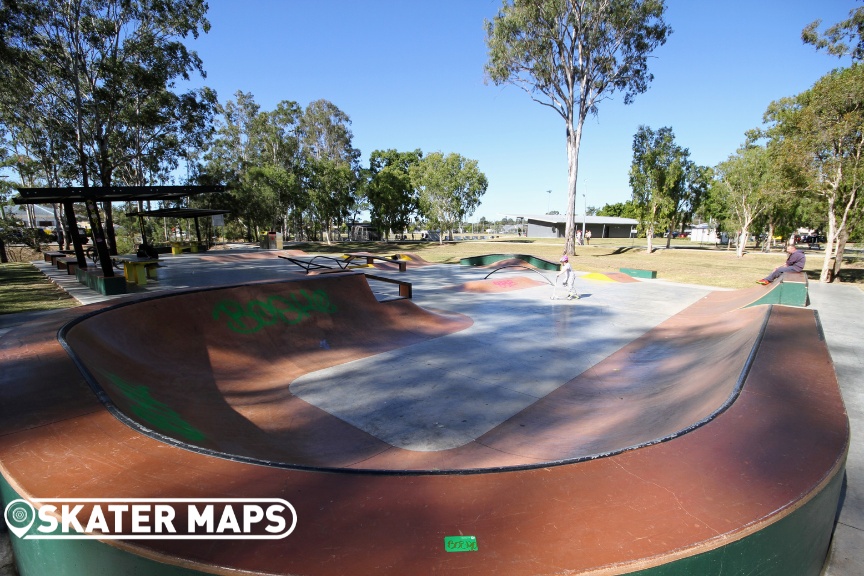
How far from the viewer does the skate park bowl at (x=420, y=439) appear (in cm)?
166

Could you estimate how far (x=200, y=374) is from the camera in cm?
551

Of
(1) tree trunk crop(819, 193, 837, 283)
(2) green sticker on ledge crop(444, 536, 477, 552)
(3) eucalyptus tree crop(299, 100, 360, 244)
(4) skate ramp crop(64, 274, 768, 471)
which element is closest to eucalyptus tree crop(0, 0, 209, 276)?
(3) eucalyptus tree crop(299, 100, 360, 244)

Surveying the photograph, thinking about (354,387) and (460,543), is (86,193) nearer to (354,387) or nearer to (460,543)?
(354,387)

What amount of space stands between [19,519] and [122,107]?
30788 mm

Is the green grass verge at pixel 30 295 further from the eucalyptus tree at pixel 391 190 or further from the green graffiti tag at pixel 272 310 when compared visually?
the eucalyptus tree at pixel 391 190

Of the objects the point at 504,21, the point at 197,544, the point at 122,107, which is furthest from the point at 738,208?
the point at 122,107

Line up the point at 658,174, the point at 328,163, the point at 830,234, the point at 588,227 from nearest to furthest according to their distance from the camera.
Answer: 1. the point at 830,234
2. the point at 658,174
3. the point at 328,163
4. the point at 588,227

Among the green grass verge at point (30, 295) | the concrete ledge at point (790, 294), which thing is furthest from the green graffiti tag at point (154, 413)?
the concrete ledge at point (790, 294)

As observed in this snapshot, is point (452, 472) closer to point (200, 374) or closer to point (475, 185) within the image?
point (200, 374)

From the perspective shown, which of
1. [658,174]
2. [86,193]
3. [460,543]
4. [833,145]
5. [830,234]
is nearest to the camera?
[460,543]

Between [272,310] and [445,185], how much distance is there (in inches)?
1660

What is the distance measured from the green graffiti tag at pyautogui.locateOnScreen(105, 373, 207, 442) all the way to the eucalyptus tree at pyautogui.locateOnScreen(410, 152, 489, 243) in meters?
45.4

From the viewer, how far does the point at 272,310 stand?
7480 mm

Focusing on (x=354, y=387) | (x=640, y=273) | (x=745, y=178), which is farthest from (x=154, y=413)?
(x=745, y=178)
